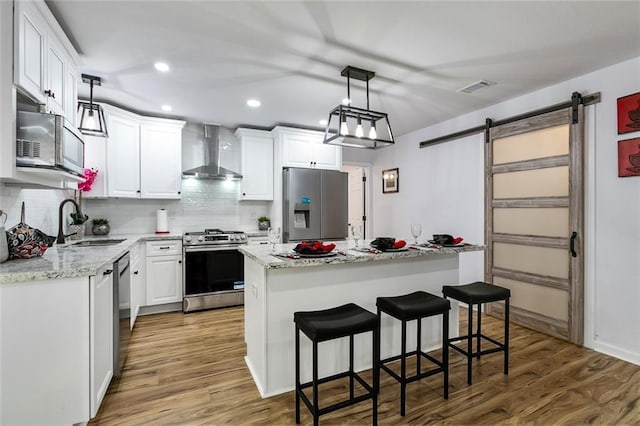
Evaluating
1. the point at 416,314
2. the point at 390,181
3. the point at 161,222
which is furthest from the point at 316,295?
the point at 390,181

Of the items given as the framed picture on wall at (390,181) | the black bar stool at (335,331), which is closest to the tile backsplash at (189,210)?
the framed picture on wall at (390,181)

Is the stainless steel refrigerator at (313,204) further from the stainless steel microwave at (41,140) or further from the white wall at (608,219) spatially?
the stainless steel microwave at (41,140)

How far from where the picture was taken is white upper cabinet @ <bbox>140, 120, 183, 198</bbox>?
408 centimetres

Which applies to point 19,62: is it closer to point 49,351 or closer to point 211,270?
point 49,351

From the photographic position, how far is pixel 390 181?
557 cm

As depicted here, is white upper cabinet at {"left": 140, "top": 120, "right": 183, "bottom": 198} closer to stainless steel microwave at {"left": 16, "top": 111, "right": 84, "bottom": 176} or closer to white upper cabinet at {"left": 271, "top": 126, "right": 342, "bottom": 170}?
white upper cabinet at {"left": 271, "top": 126, "right": 342, "bottom": 170}

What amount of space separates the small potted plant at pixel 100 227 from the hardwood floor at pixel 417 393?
169 cm

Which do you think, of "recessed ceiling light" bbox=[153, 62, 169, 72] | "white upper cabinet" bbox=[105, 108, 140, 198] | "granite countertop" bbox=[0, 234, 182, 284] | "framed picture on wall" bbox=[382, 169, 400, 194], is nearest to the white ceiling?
"recessed ceiling light" bbox=[153, 62, 169, 72]

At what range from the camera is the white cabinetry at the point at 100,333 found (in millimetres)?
1779

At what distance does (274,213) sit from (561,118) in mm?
3693

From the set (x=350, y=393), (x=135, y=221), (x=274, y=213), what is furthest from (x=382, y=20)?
(x=135, y=221)

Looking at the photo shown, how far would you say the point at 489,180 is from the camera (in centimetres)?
384

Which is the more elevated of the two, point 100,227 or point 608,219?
point 608,219

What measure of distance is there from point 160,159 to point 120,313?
8.00 ft
